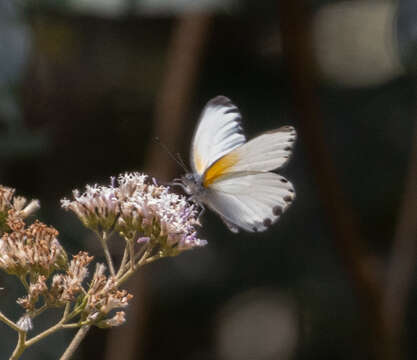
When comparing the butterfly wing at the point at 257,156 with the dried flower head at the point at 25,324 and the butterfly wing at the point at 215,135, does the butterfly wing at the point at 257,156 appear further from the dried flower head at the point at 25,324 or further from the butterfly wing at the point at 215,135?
the dried flower head at the point at 25,324

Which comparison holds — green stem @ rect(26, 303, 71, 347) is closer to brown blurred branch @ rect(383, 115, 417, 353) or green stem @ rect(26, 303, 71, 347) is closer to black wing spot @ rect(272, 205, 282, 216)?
black wing spot @ rect(272, 205, 282, 216)

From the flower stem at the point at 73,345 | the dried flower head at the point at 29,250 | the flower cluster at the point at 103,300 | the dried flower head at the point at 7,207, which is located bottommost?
the flower stem at the point at 73,345

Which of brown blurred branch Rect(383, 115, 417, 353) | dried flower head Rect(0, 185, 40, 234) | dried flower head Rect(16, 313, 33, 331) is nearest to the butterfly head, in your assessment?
dried flower head Rect(0, 185, 40, 234)

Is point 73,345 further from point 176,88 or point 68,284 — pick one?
point 176,88

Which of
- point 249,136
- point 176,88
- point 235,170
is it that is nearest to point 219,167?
point 235,170

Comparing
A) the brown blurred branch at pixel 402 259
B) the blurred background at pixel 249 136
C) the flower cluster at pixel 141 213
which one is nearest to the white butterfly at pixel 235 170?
the flower cluster at pixel 141 213

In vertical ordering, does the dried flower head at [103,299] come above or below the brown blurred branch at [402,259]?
above
